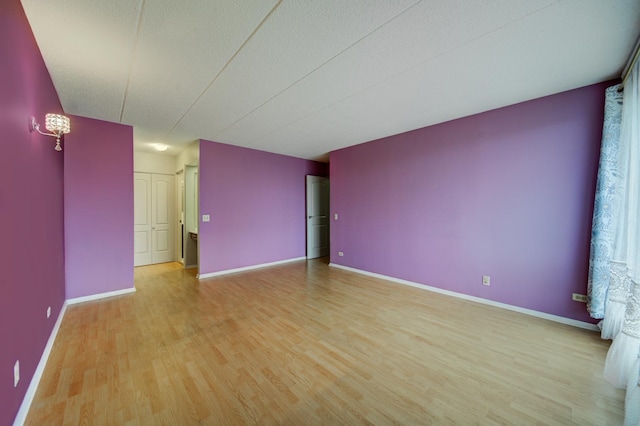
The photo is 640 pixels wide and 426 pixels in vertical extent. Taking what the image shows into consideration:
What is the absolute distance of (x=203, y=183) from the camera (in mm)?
4492

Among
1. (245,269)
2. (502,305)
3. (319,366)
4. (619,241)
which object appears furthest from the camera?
(245,269)

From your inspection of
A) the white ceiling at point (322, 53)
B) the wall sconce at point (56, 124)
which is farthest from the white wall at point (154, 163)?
the wall sconce at point (56, 124)

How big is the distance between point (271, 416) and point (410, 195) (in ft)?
11.6

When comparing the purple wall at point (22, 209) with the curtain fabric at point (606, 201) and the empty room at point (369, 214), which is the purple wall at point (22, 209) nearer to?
the empty room at point (369, 214)

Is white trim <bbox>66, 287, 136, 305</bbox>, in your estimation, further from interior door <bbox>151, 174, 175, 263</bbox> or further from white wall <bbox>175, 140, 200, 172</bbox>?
white wall <bbox>175, 140, 200, 172</bbox>

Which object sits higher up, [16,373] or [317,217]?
[317,217]

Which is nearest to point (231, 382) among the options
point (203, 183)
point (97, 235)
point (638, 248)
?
point (638, 248)

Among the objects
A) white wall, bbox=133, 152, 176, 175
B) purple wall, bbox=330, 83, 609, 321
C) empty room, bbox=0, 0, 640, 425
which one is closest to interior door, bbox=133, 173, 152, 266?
white wall, bbox=133, 152, 176, 175

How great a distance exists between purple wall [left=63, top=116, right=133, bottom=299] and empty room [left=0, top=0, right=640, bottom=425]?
28mm

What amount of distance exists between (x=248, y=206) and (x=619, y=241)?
523 centimetres

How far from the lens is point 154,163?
5586 millimetres

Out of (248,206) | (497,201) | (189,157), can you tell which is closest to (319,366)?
(497,201)

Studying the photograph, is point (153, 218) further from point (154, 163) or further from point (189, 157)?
point (189, 157)

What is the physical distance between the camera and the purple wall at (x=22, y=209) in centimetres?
131
